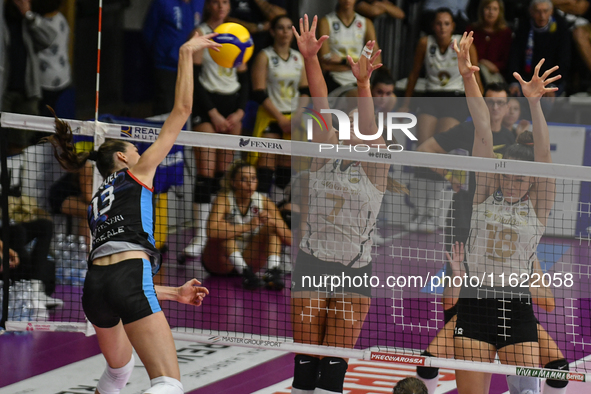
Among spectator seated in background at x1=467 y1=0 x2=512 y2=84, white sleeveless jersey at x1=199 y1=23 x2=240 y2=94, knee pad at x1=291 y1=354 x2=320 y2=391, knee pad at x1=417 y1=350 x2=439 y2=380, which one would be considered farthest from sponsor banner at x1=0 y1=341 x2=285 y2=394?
spectator seated in background at x1=467 y1=0 x2=512 y2=84

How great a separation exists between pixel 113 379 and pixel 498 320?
265 centimetres

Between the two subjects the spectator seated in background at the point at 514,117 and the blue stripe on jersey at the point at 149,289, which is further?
the spectator seated in background at the point at 514,117

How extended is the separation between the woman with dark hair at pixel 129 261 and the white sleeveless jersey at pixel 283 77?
13.9ft

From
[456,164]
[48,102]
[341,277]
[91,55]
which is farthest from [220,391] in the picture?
[91,55]

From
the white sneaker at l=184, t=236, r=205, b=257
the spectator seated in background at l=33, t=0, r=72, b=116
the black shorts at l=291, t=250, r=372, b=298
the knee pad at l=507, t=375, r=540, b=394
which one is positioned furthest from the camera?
the spectator seated in background at l=33, t=0, r=72, b=116

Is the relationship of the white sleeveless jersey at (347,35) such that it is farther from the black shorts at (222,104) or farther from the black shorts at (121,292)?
the black shorts at (121,292)

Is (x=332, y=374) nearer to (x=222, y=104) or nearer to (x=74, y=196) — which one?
(x=74, y=196)

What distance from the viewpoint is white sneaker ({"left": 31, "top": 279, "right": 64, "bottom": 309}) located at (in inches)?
276

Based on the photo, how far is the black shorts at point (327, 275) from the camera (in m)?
4.75

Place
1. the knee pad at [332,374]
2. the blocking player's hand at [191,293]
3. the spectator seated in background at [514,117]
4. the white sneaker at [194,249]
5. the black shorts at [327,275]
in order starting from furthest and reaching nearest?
the white sneaker at [194,249] → the spectator seated in background at [514,117] → the black shorts at [327,275] → the knee pad at [332,374] → the blocking player's hand at [191,293]

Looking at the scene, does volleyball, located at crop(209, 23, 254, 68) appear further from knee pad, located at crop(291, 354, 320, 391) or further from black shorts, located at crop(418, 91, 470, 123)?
black shorts, located at crop(418, 91, 470, 123)

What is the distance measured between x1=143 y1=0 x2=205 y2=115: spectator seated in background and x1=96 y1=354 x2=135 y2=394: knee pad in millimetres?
5023

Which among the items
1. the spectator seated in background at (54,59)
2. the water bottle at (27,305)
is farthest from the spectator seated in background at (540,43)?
the water bottle at (27,305)

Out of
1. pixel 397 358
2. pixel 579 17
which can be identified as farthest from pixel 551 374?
pixel 579 17
